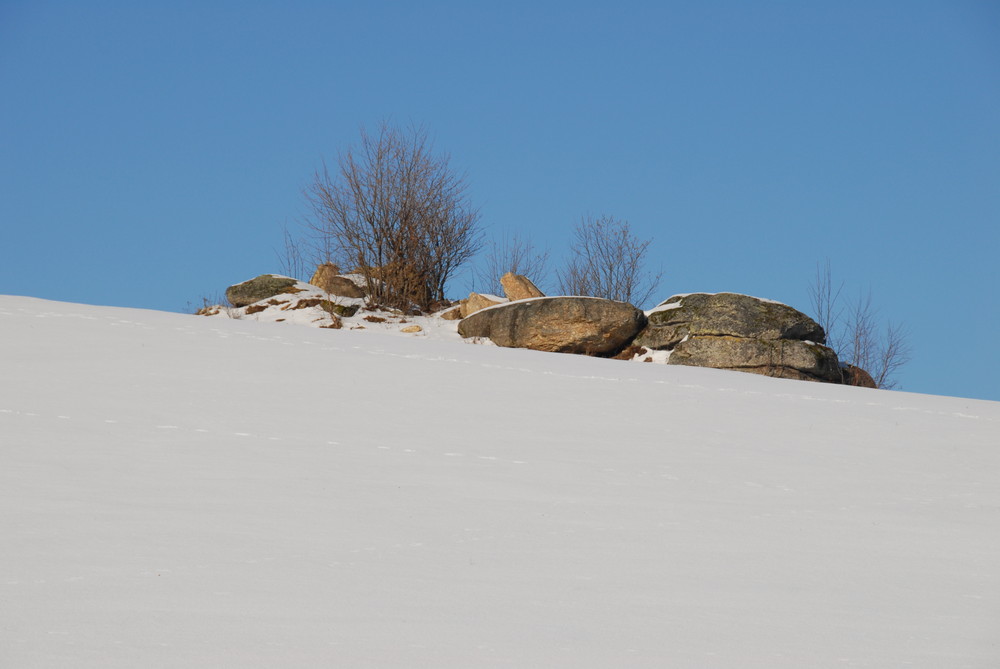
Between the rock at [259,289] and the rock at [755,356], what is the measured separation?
805cm

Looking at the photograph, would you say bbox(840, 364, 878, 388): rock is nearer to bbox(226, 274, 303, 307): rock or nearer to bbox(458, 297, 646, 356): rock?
bbox(458, 297, 646, 356): rock

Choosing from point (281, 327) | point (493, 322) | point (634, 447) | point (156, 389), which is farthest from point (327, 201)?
point (634, 447)

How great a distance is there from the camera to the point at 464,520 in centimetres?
570

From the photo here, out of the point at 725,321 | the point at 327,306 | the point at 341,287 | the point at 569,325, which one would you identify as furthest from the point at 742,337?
the point at 341,287

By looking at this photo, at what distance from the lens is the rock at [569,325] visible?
1616 cm

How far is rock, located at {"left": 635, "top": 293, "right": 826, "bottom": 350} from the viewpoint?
15.9 meters

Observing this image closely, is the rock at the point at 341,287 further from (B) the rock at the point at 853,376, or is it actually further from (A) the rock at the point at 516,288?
(B) the rock at the point at 853,376

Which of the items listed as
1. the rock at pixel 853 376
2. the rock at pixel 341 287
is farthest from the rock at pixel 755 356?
the rock at pixel 341 287

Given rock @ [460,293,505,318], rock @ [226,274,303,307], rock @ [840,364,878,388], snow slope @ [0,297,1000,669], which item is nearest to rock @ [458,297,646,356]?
rock @ [460,293,505,318]

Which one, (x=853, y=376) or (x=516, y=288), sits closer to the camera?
(x=853, y=376)

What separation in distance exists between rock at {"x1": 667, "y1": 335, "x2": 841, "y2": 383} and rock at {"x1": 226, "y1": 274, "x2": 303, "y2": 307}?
8052 mm

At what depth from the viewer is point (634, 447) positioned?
27.0 ft

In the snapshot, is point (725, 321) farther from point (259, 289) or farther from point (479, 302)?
point (259, 289)

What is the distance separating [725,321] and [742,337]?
Result: 0.40 m
